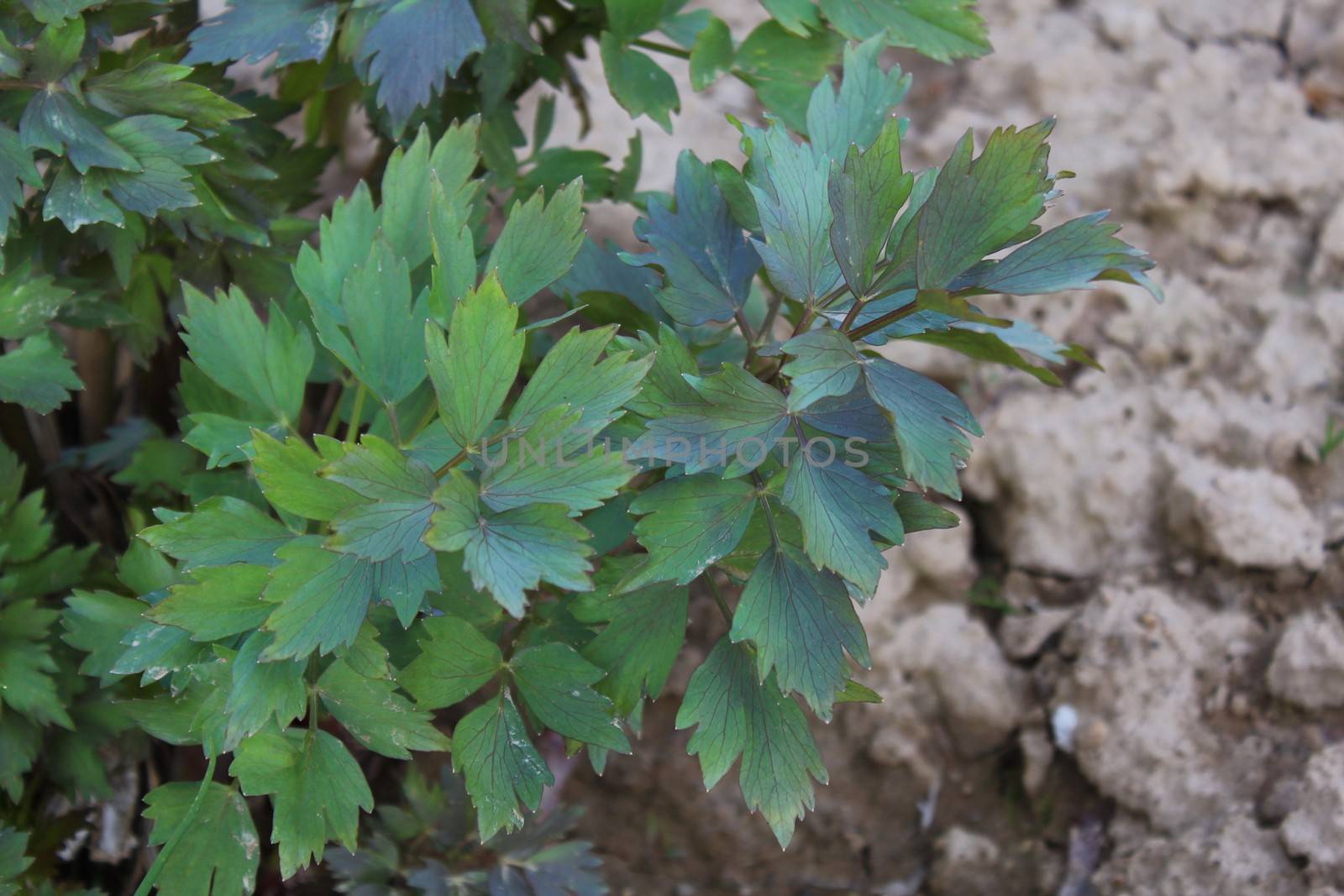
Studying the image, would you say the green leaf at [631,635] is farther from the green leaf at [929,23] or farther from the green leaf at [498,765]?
the green leaf at [929,23]

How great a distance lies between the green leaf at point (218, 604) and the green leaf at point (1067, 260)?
75 cm

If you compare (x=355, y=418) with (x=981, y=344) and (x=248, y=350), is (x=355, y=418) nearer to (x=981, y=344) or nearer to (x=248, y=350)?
(x=248, y=350)

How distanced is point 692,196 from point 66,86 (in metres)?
0.69

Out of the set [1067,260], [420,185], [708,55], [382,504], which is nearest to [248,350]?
[420,185]

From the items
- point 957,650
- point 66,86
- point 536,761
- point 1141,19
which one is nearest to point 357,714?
point 536,761

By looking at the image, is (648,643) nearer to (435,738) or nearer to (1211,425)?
(435,738)

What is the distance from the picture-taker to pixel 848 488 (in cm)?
99

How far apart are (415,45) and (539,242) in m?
0.29

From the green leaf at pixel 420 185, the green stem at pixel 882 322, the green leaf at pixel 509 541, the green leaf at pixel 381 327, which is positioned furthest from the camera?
the green leaf at pixel 420 185

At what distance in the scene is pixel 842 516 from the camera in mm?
979

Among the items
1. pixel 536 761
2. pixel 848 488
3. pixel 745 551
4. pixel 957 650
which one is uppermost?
pixel 848 488

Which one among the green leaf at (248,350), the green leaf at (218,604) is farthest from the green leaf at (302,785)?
the green leaf at (248,350)

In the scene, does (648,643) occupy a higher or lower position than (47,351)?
lower

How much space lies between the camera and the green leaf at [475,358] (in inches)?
37.8
